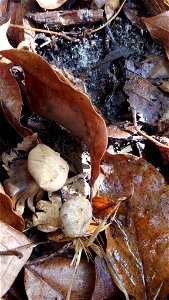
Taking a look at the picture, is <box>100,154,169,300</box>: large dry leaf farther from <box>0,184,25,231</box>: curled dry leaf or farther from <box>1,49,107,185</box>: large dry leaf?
<box>0,184,25,231</box>: curled dry leaf

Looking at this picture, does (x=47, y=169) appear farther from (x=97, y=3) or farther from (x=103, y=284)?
(x=97, y=3)

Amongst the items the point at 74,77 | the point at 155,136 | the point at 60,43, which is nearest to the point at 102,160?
the point at 155,136

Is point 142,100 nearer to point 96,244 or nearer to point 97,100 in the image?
point 97,100

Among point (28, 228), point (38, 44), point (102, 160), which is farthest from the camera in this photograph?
point (38, 44)

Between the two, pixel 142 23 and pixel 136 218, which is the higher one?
pixel 142 23

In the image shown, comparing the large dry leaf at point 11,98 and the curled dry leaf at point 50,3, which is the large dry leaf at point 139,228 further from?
the curled dry leaf at point 50,3
